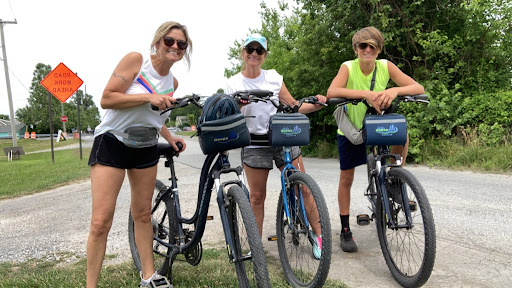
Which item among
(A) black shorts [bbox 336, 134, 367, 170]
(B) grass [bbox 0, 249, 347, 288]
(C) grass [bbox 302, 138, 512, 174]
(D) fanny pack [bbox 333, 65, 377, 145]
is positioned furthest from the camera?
(C) grass [bbox 302, 138, 512, 174]

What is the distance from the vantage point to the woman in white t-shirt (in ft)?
10.4

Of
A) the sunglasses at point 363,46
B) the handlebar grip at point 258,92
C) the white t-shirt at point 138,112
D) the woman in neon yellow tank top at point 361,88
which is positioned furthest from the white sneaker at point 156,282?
the sunglasses at point 363,46

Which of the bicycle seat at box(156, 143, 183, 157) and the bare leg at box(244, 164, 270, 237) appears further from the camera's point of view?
the bare leg at box(244, 164, 270, 237)

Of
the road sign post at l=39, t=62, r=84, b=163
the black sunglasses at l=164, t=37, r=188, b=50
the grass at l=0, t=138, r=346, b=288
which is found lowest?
the grass at l=0, t=138, r=346, b=288

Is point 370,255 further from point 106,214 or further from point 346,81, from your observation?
point 106,214

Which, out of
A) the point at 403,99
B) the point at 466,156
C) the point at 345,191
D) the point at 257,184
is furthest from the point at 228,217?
the point at 466,156

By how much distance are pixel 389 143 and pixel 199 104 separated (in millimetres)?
1499

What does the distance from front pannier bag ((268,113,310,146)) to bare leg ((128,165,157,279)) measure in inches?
38.2

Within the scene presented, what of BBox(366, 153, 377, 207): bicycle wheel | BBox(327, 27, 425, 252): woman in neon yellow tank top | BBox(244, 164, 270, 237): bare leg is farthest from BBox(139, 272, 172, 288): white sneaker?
BBox(366, 153, 377, 207): bicycle wheel

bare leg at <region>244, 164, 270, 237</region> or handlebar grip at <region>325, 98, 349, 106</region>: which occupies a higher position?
handlebar grip at <region>325, 98, 349, 106</region>

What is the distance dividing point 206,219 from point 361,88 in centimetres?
178

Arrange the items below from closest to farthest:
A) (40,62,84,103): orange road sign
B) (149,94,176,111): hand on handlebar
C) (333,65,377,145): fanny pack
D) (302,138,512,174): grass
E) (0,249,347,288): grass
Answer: (149,94,176,111): hand on handlebar → (0,249,347,288): grass → (333,65,377,145): fanny pack → (302,138,512,174): grass → (40,62,84,103): orange road sign

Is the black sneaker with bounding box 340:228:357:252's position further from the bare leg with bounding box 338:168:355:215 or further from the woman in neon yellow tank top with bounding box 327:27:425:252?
the bare leg with bounding box 338:168:355:215

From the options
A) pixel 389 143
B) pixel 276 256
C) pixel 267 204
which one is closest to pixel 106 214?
pixel 276 256
